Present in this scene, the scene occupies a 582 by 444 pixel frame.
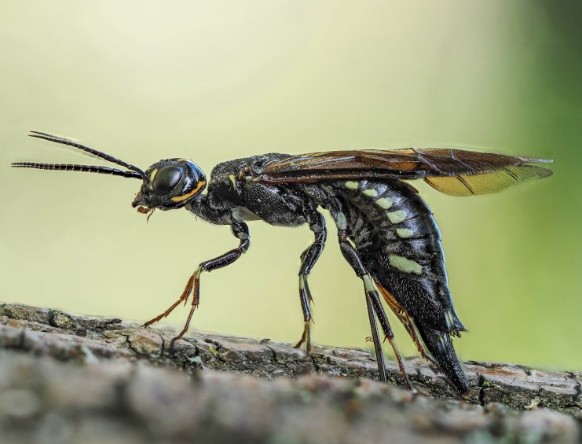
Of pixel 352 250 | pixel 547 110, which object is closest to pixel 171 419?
pixel 352 250

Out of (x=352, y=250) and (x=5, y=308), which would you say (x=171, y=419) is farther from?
(x=352, y=250)

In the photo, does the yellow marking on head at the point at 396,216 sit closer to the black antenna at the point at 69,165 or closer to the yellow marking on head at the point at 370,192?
the yellow marking on head at the point at 370,192

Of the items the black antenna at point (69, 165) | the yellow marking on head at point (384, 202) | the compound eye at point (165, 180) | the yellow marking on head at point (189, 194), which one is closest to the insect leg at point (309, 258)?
the yellow marking on head at point (384, 202)

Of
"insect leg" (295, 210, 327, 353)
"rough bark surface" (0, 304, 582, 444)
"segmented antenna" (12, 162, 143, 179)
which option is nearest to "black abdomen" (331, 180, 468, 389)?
"insect leg" (295, 210, 327, 353)

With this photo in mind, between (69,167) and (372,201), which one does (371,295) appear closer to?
(372,201)

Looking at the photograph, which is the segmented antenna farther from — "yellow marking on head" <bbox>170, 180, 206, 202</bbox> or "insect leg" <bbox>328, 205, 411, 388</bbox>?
"insect leg" <bbox>328, 205, 411, 388</bbox>

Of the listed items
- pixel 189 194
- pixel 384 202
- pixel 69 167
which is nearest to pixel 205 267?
pixel 189 194
